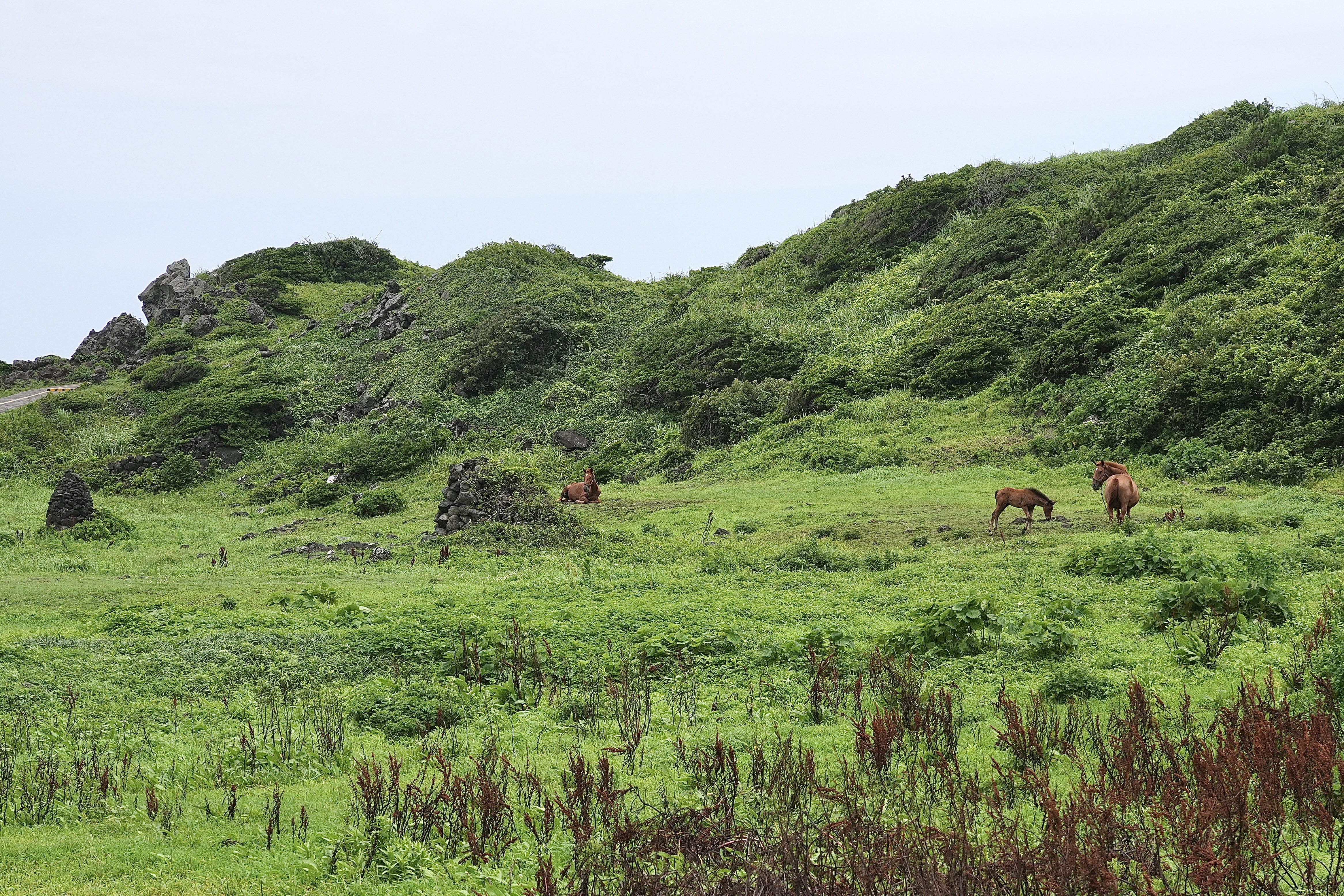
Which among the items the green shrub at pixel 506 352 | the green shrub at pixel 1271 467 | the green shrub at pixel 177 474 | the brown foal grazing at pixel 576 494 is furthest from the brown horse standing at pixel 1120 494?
the green shrub at pixel 177 474

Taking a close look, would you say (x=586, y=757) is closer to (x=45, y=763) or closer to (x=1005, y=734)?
(x=1005, y=734)

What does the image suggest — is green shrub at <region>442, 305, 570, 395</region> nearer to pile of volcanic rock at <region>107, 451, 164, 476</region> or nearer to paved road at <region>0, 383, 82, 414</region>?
pile of volcanic rock at <region>107, 451, 164, 476</region>

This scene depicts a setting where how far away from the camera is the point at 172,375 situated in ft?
196

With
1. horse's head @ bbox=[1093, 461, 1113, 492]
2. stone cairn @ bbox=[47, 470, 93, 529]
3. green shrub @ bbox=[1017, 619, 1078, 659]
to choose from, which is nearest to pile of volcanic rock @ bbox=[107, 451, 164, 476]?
stone cairn @ bbox=[47, 470, 93, 529]

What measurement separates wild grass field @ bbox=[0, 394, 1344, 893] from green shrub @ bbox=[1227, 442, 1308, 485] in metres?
0.60

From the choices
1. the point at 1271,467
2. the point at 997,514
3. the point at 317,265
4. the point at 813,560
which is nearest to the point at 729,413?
the point at 997,514

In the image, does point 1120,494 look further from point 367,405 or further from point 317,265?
point 317,265

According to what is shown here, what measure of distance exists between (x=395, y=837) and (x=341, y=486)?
35403 millimetres

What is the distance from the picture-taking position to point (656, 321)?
59.4 m

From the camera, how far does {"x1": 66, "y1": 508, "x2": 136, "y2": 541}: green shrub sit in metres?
27.4

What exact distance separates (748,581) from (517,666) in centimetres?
666

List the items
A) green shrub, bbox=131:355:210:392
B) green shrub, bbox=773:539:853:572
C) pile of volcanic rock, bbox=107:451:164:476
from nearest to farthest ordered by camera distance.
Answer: green shrub, bbox=773:539:853:572 < pile of volcanic rock, bbox=107:451:164:476 < green shrub, bbox=131:355:210:392

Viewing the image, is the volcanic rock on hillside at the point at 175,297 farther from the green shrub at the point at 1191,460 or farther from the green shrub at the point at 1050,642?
the green shrub at the point at 1050,642

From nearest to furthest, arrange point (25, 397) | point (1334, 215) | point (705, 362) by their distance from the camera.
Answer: point (1334, 215)
point (705, 362)
point (25, 397)
